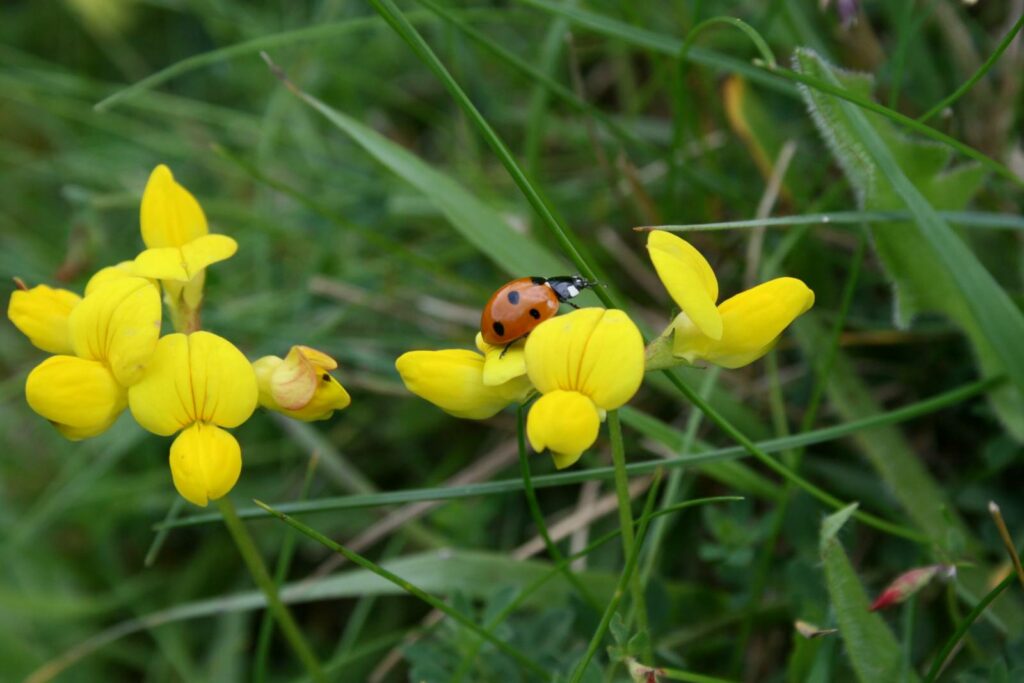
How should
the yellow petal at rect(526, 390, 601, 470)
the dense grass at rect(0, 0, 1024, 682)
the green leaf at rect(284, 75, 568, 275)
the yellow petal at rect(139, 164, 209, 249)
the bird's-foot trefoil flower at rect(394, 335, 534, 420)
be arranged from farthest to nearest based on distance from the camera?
the green leaf at rect(284, 75, 568, 275), the dense grass at rect(0, 0, 1024, 682), the yellow petal at rect(139, 164, 209, 249), the bird's-foot trefoil flower at rect(394, 335, 534, 420), the yellow petal at rect(526, 390, 601, 470)

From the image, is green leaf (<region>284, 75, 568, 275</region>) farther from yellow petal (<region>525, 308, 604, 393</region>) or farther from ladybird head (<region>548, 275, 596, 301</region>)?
yellow petal (<region>525, 308, 604, 393</region>)

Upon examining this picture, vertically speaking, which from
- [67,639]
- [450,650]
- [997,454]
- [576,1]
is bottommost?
[67,639]

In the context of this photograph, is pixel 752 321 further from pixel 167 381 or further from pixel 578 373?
pixel 167 381

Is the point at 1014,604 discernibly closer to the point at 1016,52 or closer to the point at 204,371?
the point at 1016,52

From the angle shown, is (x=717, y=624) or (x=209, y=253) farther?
(x=717, y=624)

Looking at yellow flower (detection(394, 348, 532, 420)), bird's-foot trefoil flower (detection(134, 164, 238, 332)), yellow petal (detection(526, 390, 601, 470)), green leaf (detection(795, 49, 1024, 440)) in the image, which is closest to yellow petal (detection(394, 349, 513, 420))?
yellow flower (detection(394, 348, 532, 420))

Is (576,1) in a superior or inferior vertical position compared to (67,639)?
superior

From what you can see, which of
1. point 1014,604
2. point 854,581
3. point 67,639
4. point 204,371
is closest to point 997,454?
point 1014,604
